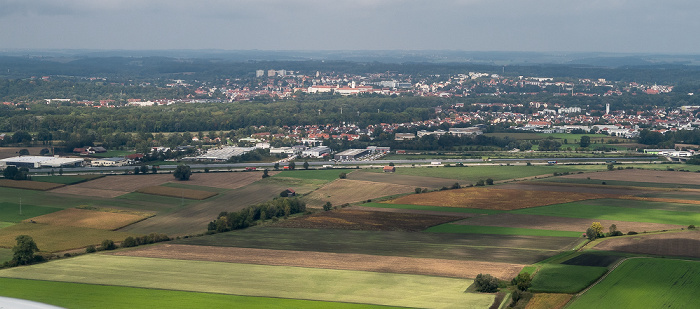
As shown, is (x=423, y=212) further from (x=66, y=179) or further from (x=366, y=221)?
(x=66, y=179)

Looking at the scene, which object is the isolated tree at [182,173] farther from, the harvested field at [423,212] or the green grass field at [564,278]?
the green grass field at [564,278]

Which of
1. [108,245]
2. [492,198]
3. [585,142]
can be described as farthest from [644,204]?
[585,142]

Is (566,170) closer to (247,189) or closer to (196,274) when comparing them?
(247,189)

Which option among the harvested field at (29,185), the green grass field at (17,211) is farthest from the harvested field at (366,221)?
the harvested field at (29,185)

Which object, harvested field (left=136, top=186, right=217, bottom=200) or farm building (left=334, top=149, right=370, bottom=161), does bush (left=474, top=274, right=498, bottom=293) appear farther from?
farm building (left=334, top=149, right=370, bottom=161)

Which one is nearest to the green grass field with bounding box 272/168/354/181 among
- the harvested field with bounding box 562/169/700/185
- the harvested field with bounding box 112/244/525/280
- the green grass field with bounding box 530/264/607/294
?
the harvested field with bounding box 562/169/700/185

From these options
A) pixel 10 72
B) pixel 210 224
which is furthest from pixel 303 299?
pixel 10 72
